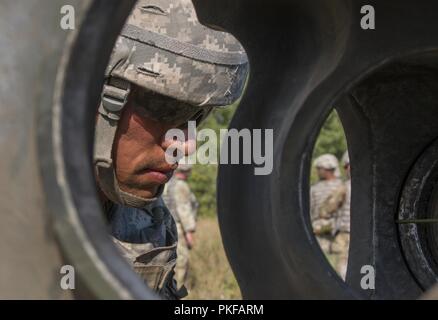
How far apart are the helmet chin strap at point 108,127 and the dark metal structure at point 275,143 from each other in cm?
52

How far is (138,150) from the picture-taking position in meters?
2.78

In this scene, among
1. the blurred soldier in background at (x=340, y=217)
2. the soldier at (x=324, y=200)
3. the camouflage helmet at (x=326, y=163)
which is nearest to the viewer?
the blurred soldier in background at (x=340, y=217)

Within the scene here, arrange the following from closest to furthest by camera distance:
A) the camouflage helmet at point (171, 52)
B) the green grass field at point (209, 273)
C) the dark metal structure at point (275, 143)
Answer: the dark metal structure at point (275, 143), the camouflage helmet at point (171, 52), the green grass field at point (209, 273)

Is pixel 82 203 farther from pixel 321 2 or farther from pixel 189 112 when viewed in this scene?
pixel 189 112

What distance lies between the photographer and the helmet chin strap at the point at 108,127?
272 centimetres

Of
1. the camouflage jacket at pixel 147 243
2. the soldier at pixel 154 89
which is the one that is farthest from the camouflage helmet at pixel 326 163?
the soldier at pixel 154 89

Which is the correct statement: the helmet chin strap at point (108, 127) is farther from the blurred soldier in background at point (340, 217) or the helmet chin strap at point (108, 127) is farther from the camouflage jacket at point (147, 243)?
the blurred soldier in background at point (340, 217)

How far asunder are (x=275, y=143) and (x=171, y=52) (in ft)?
2.31

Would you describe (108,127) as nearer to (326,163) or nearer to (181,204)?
(181,204)

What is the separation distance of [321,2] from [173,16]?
662 mm

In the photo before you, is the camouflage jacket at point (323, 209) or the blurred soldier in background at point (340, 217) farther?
the camouflage jacket at point (323, 209)

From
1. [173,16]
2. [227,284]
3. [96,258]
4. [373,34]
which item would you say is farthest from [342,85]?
[227,284]

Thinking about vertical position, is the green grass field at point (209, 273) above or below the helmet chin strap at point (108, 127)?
below

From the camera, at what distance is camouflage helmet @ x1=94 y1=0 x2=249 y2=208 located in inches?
106
